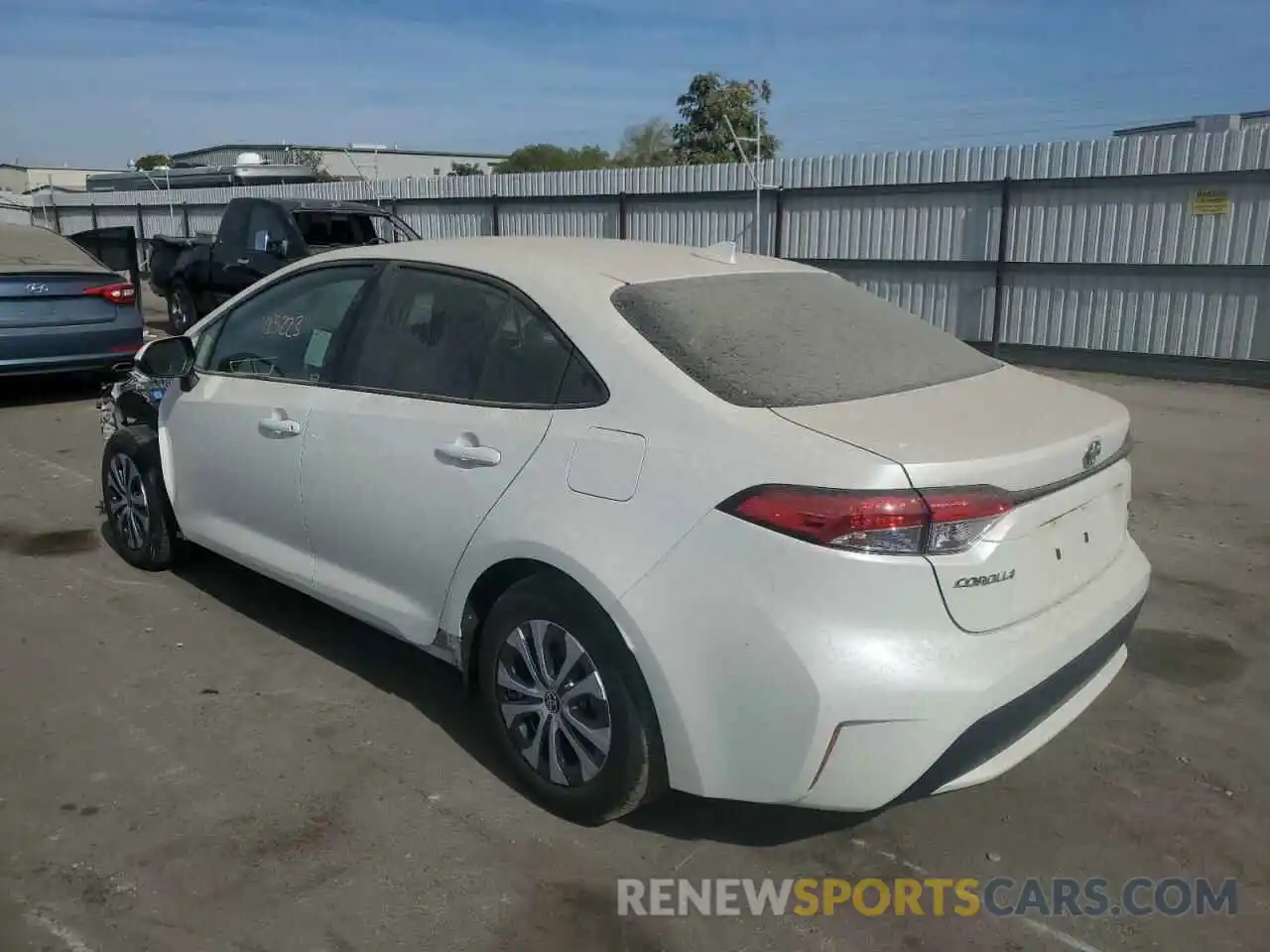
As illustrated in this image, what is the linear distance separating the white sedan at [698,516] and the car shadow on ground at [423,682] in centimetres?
19

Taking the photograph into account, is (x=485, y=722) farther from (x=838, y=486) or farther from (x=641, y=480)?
(x=838, y=486)

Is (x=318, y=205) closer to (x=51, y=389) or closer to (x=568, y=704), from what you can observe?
(x=51, y=389)

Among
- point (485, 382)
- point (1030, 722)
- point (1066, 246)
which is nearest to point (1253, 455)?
point (1066, 246)

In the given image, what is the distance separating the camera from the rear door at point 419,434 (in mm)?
3215

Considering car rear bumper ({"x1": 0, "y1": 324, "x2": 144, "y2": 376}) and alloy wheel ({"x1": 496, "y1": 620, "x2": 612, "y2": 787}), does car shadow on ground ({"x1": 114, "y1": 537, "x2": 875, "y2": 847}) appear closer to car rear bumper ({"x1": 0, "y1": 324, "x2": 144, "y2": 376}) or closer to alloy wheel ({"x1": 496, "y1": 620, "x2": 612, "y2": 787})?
alloy wheel ({"x1": 496, "y1": 620, "x2": 612, "y2": 787})

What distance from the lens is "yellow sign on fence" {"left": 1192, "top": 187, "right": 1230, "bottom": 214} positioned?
11094mm

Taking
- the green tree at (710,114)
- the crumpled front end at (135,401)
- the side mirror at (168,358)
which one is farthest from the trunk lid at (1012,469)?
the green tree at (710,114)

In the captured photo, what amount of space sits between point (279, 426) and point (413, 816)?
1590mm

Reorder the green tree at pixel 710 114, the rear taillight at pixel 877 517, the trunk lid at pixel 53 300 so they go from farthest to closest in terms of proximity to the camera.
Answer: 1. the green tree at pixel 710 114
2. the trunk lid at pixel 53 300
3. the rear taillight at pixel 877 517

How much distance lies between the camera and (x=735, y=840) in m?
3.07

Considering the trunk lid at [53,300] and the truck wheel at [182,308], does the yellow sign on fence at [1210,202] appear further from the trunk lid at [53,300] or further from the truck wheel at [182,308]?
the truck wheel at [182,308]

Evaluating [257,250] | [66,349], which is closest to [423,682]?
[66,349]

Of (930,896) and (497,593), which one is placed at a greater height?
(497,593)

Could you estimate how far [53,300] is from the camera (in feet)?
29.7
